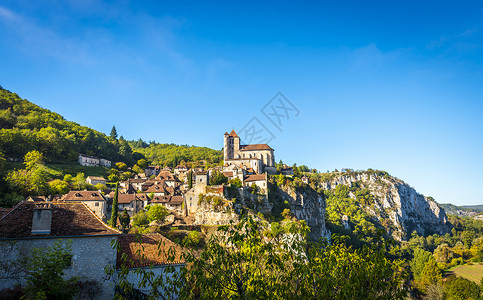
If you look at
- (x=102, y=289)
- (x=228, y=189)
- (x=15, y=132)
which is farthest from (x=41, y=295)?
(x=15, y=132)

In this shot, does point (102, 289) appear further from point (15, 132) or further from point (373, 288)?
point (15, 132)

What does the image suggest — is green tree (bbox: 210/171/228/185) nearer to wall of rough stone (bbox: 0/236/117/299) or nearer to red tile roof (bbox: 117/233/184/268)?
red tile roof (bbox: 117/233/184/268)

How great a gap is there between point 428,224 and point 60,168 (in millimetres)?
195264

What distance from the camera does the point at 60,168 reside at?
78.6 metres

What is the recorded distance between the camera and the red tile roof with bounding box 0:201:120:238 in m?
16.0

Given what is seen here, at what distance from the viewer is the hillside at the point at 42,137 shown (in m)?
77.4

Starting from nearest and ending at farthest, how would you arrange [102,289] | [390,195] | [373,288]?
1. [373,288]
2. [102,289]
3. [390,195]

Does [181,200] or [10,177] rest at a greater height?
[10,177]

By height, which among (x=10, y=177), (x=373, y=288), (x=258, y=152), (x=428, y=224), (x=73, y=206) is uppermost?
(x=258, y=152)

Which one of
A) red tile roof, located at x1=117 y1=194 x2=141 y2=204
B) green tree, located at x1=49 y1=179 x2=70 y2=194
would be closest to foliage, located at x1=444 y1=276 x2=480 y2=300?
red tile roof, located at x1=117 y1=194 x2=141 y2=204

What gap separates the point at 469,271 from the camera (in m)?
73.8

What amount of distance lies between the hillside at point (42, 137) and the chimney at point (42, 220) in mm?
73292

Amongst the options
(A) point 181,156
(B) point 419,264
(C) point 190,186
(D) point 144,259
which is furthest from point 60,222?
(A) point 181,156

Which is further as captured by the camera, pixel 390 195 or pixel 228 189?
pixel 390 195
